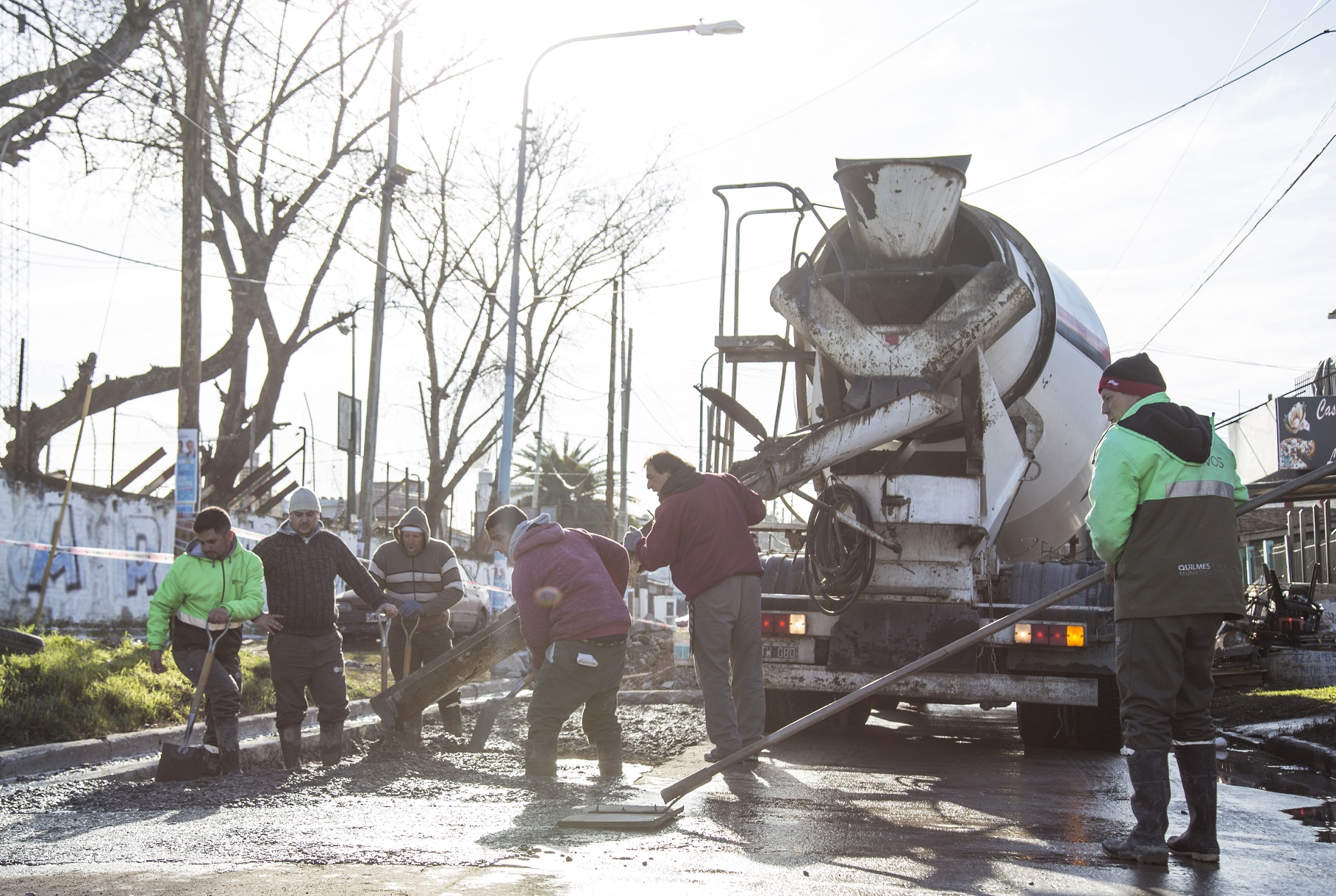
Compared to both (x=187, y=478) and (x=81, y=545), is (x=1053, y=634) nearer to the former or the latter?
(x=187, y=478)

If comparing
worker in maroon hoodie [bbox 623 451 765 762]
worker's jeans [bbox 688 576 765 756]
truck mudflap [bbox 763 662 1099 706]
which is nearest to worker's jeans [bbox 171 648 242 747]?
worker in maroon hoodie [bbox 623 451 765 762]

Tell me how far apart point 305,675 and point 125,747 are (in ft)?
4.15

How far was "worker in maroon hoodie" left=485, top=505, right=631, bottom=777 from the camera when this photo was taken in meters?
6.37

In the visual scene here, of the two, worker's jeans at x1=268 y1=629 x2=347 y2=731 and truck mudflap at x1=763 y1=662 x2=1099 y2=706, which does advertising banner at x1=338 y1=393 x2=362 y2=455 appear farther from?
truck mudflap at x1=763 y1=662 x2=1099 y2=706

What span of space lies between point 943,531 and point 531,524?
8.79ft

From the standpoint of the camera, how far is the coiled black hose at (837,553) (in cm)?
778

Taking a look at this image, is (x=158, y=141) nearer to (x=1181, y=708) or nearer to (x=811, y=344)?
(x=811, y=344)

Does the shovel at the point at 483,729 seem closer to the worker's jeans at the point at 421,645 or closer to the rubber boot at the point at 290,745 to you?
the worker's jeans at the point at 421,645

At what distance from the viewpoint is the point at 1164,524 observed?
15.5 feet

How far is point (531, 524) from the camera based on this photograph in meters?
6.62

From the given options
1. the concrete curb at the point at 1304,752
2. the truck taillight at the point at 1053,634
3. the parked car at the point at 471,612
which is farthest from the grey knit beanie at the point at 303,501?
the parked car at the point at 471,612

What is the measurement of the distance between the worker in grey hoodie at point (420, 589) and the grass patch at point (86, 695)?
1355 millimetres

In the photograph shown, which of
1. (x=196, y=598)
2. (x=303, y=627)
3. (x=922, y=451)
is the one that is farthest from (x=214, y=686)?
(x=922, y=451)

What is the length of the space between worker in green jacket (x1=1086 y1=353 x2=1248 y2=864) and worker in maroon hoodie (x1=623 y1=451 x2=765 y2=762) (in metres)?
2.53
